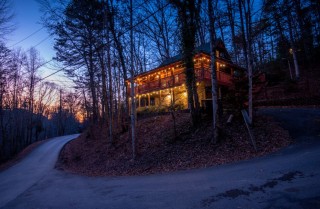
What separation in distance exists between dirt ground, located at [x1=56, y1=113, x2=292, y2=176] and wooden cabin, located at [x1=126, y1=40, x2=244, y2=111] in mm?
6259

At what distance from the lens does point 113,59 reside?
16.4 m

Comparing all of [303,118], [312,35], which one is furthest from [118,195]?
[312,35]

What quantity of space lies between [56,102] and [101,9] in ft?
102

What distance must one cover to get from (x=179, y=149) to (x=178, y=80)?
467 inches

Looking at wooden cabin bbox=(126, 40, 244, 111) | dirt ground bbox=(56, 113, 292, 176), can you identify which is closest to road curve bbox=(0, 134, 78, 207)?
dirt ground bbox=(56, 113, 292, 176)

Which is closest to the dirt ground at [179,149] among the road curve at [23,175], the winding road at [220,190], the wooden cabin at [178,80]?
the winding road at [220,190]

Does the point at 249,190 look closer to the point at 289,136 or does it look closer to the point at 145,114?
the point at 289,136

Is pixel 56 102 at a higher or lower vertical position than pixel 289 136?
higher

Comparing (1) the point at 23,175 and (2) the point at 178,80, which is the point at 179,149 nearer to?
(1) the point at 23,175

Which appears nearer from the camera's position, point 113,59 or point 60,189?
point 60,189

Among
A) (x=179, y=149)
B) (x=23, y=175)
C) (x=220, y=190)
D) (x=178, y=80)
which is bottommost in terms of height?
(x=23, y=175)

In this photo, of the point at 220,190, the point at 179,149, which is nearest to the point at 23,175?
the point at 179,149

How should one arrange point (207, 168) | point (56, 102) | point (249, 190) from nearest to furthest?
point (249, 190) → point (207, 168) → point (56, 102)

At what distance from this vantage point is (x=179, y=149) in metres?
9.74
